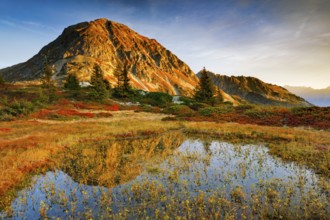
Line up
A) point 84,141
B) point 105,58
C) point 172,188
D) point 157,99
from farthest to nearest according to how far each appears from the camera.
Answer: point 105,58 < point 157,99 < point 84,141 < point 172,188

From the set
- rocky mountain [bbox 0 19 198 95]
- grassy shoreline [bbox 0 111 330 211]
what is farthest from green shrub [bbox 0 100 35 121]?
rocky mountain [bbox 0 19 198 95]

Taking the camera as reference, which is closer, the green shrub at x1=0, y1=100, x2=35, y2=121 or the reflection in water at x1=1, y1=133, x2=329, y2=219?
the reflection in water at x1=1, y1=133, x2=329, y2=219

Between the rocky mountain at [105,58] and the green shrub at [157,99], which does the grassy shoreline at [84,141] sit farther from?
the rocky mountain at [105,58]

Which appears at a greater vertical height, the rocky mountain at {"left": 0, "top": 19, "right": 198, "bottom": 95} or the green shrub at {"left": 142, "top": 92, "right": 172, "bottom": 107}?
the rocky mountain at {"left": 0, "top": 19, "right": 198, "bottom": 95}

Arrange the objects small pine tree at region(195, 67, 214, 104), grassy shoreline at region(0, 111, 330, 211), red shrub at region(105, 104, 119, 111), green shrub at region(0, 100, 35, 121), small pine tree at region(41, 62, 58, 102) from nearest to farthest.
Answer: grassy shoreline at region(0, 111, 330, 211) → green shrub at region(0, 100, 35, 121) → small pine tree at region(41, 62, 58, 102) → red shrub at region(105, 104, 119, 111) → small pine tree at region(195, 67, 214, 104)

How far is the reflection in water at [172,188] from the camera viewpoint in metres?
8.37

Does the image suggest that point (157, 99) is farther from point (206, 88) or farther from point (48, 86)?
point (48, 86)

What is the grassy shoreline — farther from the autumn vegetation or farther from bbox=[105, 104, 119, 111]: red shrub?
bbox=[105, 104, 119, 111]: red shrub

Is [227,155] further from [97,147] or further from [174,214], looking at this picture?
[97,147]

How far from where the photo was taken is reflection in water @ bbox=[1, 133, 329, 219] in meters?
8.37

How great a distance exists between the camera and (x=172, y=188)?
10406 mm

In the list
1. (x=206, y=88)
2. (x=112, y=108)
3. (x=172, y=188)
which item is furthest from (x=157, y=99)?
(x=172, y=188)

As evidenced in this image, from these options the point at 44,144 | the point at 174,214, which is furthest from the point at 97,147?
the point at 174,214

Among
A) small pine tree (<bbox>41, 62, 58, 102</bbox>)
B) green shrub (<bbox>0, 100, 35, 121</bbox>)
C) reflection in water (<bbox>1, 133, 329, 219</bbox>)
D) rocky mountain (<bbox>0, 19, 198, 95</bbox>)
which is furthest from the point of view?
rocky mountain (<bbox>0, 19, 198, 95</bbox>)
